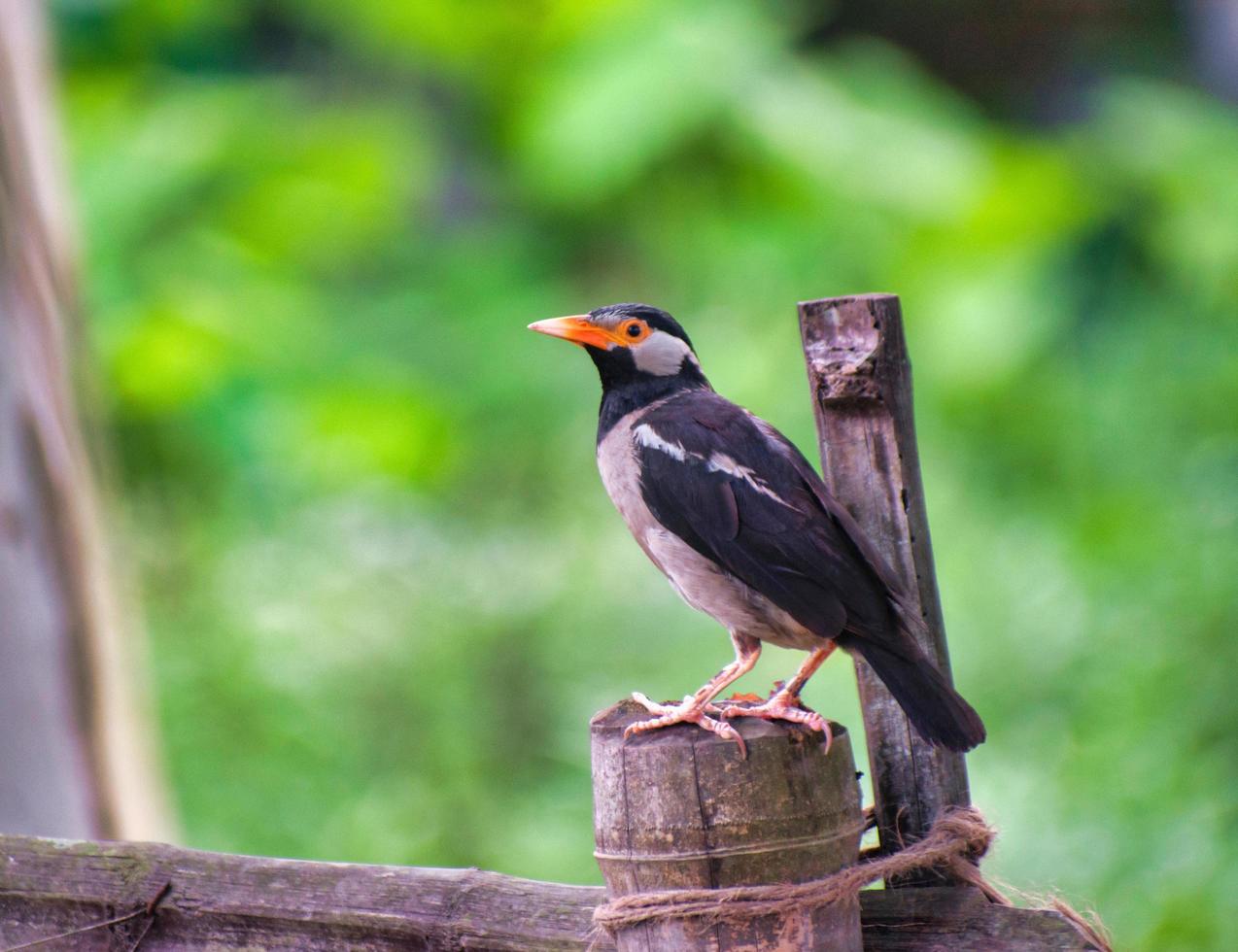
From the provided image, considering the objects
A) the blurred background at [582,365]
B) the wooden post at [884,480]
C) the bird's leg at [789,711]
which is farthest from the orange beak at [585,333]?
the blurred background at [582,365]

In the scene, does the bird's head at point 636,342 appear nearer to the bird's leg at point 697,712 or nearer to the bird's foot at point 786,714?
the bird's leg at point 697,712

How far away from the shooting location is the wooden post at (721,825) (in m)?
1.27

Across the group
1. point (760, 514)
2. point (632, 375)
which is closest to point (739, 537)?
point (760, 514)

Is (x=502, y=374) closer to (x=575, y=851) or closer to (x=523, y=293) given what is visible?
(x=523, y=293)

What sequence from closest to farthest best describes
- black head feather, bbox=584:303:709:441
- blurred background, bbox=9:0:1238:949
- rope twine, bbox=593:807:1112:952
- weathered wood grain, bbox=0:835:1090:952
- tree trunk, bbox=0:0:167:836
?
rope twine, bbox=593:807:1112:952, weathered wood grain, bbox=0:835:1090:952, black head feather, bbox=584:303:709:441, tree trunk, bbox=0:0:167:836, blurred background, bbox=9:0:1238:949

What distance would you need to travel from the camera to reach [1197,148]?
6.66 meters

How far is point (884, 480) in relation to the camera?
5.06ft

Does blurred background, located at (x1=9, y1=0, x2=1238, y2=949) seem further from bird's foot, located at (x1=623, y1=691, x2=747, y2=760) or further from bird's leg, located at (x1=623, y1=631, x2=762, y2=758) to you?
bird's foot, located at (x1=623, y1=691, x2=747, y2=760)

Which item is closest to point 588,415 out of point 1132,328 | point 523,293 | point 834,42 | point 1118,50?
point 523,293

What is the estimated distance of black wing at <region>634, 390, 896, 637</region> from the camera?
5.06 ft

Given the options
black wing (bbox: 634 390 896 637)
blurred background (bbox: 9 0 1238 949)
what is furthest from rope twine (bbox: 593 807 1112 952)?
blurred background (bbox: 9 0 1238 949)

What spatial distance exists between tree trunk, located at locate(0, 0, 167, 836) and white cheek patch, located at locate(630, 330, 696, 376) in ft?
6.39

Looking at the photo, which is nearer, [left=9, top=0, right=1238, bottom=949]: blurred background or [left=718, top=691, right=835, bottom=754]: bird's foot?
[left=718, top=691, right=835, bottom=754]: bird's foot

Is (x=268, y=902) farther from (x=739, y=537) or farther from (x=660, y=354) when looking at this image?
(x=660, y=354)
